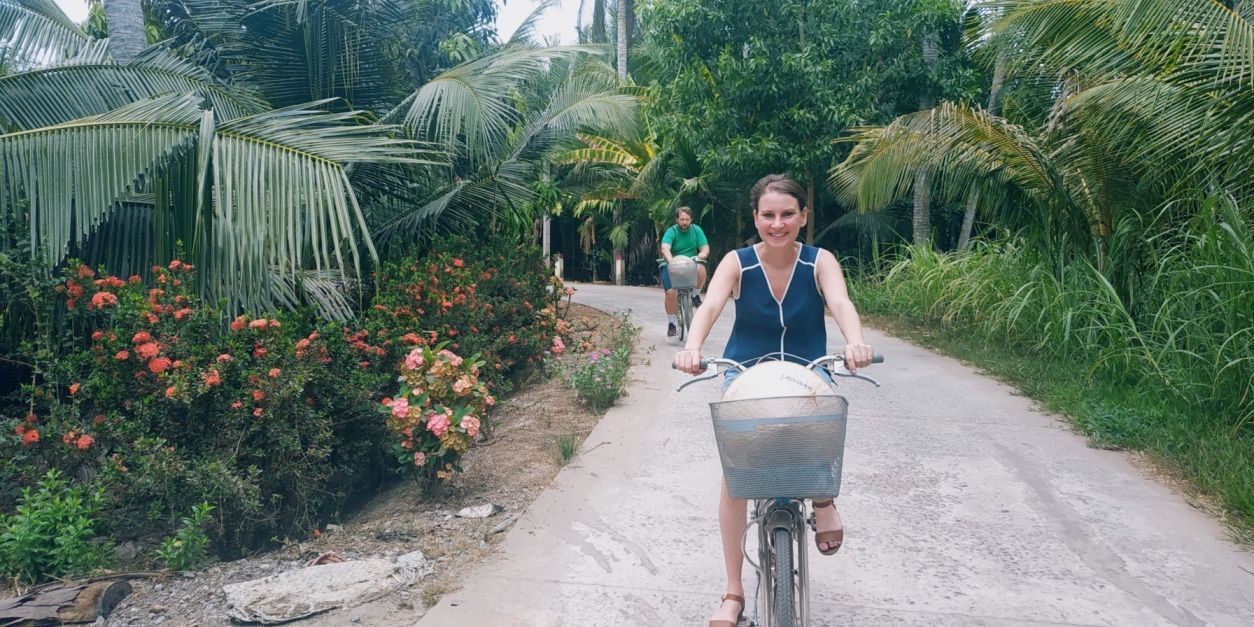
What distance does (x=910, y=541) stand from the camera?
4336 millimetres

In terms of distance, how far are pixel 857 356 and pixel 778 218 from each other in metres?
0.55

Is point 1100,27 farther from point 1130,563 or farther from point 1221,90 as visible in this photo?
point 1130,563

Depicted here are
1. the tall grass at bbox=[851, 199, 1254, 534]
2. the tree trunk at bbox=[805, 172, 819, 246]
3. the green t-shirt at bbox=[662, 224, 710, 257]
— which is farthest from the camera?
the tree trunk at bbox=[805, 172, 819, 246]

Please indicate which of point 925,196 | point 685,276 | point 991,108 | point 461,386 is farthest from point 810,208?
point 461,386

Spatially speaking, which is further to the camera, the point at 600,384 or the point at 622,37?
the point at 622,37

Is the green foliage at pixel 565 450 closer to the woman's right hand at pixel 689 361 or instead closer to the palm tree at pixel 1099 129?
the woman's right hand at pixel 689 361

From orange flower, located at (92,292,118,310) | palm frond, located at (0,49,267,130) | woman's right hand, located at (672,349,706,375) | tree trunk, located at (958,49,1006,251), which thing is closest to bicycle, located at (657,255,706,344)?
tree trunk, located at (958,49,1006,251)

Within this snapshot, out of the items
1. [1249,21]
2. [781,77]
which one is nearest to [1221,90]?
[1249,21]

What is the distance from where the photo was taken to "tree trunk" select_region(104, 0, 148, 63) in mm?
7660

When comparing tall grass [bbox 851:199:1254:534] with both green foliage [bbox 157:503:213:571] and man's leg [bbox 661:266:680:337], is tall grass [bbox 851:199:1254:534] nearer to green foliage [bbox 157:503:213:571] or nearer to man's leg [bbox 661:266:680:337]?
man's leg [bbox 661:266:680:337]

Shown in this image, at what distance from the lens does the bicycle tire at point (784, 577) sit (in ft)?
9.23

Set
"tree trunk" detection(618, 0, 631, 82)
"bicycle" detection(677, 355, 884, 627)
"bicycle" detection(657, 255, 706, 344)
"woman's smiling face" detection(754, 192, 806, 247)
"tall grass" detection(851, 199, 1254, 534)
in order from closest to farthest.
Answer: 1. "bicycle" detection(677, 355, 884, 627)
2. "woman's smiling face" detection(754, 192, 806, 247)
3. "tall grass" detection(851, 199, 1254, 534)
4. "bicycle" detection(657, 255, 706, 344)
5. "tree trunk" detection(618, 0, 631, 82)

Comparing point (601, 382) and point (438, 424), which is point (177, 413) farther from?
point (601, 382)

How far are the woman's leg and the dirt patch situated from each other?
4.07 ft
